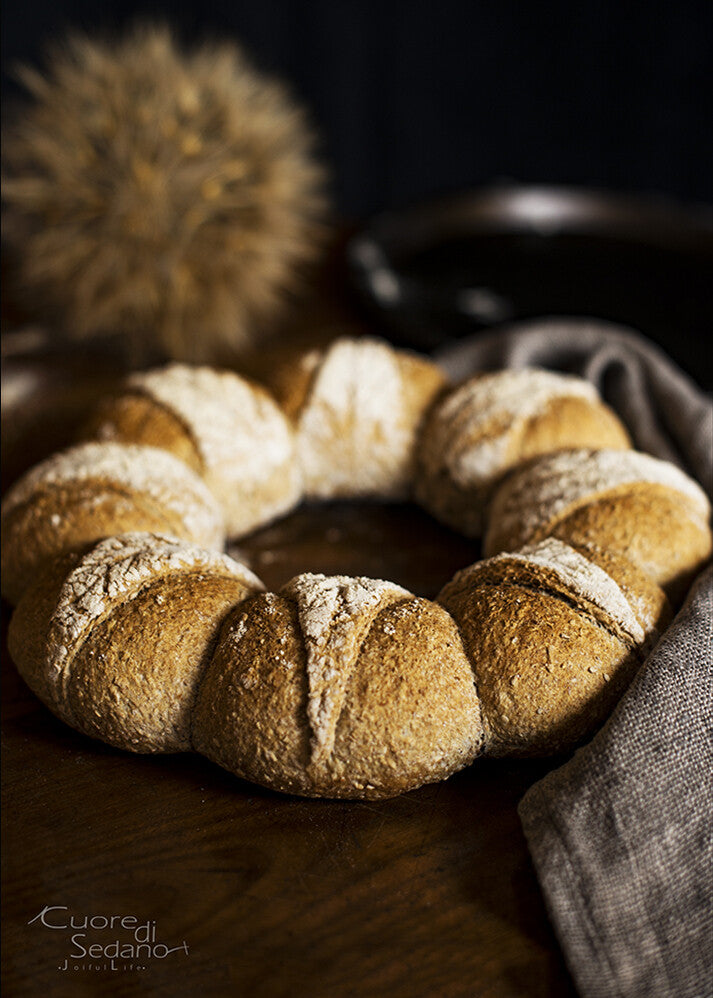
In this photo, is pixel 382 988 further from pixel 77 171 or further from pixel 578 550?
pixel 77 171

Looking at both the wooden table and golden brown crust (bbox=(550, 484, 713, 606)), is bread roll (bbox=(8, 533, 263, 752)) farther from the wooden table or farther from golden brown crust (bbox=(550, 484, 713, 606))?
golden brown crust (bbox=(550, 484, 713, 606))

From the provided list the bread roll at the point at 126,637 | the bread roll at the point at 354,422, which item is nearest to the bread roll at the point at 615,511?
the bread roll at the point at 354,422

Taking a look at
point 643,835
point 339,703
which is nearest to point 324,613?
point 339,703

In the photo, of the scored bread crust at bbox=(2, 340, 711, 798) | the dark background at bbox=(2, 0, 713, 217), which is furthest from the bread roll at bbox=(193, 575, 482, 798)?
the dark background at bbox=(2, 0, 713, 217)

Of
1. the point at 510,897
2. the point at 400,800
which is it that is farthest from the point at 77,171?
the point at 510,897

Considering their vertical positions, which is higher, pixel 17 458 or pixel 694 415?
pixel 694 415

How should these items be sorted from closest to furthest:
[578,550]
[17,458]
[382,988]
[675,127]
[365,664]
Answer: [382,988]
[365,664]
[578,550]
[17,458]
[675,127]

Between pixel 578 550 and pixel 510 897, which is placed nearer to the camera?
pixel 510 897
